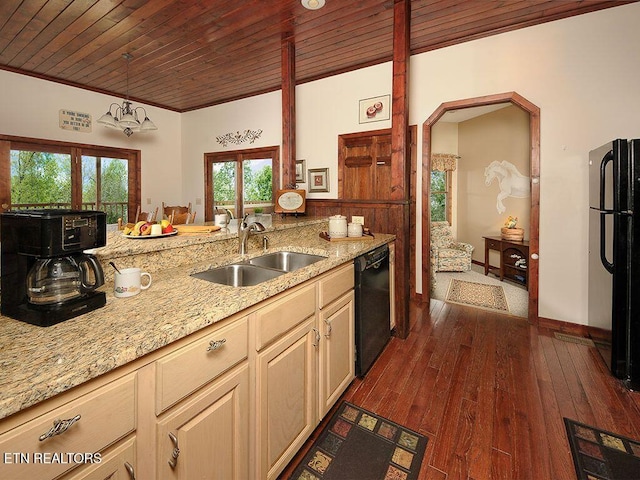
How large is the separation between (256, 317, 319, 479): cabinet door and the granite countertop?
0.26m

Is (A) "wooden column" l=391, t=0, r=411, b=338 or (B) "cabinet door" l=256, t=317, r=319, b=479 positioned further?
(A) "wooden column" l=391, t=0, r=411, b=338

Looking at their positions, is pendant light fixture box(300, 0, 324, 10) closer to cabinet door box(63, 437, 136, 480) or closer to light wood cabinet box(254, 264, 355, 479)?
light wood cabinet box(254, 264, 355, 479)

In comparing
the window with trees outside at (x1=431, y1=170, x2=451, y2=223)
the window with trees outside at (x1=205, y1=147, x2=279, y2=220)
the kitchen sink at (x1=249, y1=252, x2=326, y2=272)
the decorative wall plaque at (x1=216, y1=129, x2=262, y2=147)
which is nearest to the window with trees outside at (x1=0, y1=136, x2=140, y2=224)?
the window with trees outside at (x1=205, y1=147, x2=279, y2=220)

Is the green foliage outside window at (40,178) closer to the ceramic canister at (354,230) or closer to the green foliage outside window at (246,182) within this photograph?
the green foliage outside window at (246,182)

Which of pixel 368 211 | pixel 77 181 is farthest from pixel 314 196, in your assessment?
pixel 77 181

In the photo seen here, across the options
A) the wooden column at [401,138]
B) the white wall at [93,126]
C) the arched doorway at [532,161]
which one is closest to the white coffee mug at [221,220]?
the wooden column at [401,138]

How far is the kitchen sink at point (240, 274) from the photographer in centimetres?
160

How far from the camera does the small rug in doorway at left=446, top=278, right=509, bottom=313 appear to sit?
3.46 meters

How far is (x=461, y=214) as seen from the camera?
5.89 meters

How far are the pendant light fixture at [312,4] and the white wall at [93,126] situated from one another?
12.6 feet

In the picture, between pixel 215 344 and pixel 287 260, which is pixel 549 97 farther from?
pixel 215 344

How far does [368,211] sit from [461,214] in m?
3.61

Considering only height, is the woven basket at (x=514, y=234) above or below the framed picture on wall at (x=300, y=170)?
below

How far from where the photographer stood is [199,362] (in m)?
0.90
